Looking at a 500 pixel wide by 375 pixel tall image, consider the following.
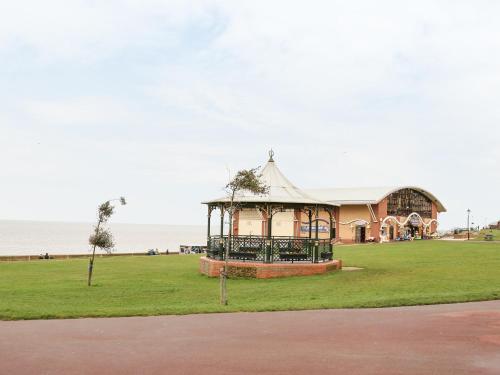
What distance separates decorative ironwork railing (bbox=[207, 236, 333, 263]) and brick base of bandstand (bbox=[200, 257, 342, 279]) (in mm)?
433

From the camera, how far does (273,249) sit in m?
25.9

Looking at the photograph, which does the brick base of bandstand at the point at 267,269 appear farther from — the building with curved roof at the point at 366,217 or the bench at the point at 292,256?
the building with curved roof at the point at 366,217

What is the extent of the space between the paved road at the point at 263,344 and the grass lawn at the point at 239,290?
1.47 meters

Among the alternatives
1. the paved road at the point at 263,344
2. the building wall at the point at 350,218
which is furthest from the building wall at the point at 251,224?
the paved road at the point at 263,344

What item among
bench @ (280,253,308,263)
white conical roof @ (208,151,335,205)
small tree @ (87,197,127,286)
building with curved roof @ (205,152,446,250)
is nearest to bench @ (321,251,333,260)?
bench @ (280,253,308,263)

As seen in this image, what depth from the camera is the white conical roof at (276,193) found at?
26141 mm

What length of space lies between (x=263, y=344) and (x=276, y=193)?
60.5ft

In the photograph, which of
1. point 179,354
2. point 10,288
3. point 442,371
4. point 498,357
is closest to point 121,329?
point 179,354

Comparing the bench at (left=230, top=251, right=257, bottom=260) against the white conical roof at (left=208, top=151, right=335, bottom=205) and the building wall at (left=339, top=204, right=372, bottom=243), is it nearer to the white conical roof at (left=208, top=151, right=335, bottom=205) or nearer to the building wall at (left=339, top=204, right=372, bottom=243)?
the white conical roof at (left=208, top=151, right=335, bottom=205)

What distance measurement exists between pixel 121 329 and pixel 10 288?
40.4ft

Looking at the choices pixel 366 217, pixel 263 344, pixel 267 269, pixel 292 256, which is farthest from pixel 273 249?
pixel 366 217

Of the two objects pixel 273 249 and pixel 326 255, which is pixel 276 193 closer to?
pixel 273 249

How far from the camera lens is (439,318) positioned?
484 inches

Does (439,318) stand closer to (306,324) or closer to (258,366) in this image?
(306,324)
